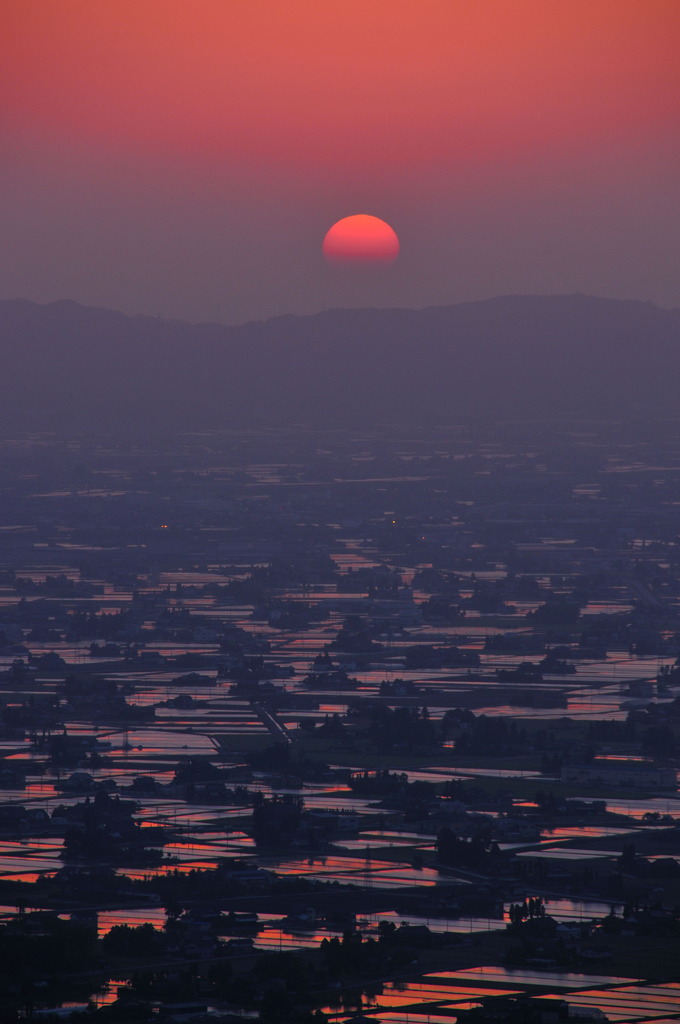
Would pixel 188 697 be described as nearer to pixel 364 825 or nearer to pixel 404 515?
pixel 364 825

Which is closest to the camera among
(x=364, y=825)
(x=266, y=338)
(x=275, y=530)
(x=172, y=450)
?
(x=364, y=825)

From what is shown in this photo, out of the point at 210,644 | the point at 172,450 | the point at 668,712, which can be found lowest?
the point at 668,712

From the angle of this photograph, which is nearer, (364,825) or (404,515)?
(364,825)

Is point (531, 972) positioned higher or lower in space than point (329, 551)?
lower

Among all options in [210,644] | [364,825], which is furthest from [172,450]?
[364,825]

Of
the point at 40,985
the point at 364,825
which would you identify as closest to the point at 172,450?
the point at 364,825

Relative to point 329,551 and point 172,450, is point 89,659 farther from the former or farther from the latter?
point 172,450

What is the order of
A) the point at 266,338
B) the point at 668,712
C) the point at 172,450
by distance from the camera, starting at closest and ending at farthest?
1. the point at 668,712
2. the point at 172,450
3. the point at 266,338
